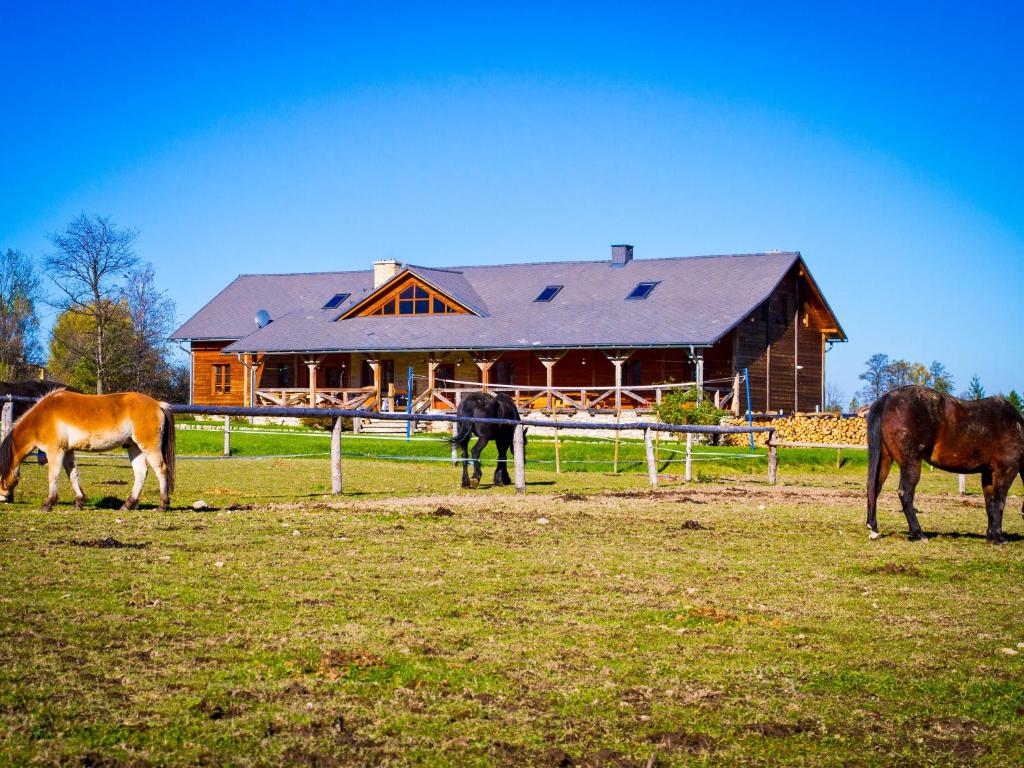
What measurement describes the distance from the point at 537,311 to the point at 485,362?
3656mm

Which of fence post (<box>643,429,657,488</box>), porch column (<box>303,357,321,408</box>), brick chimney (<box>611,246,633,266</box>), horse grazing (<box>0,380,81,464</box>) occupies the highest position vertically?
brick chimney (<box>611,246,633,266</box>)

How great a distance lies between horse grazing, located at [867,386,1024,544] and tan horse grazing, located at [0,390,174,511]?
8.07m

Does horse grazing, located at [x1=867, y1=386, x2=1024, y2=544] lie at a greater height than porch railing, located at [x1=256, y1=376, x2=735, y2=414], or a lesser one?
lesser

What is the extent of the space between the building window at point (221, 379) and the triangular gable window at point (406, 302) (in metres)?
7.96

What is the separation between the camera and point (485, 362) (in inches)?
1759

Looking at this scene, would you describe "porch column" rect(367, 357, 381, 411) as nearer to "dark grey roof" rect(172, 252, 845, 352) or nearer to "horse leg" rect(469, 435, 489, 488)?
"dark grey roof" rect(172, 252, 845, 352)

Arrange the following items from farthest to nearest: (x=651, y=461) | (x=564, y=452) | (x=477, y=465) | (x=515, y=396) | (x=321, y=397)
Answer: (x=321, y=397)
(x=515, y=396)
(x=564, y=452)
(x=651, y=461)
(x=477, y=465)

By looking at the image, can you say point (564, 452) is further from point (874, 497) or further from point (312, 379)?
point (312, 379)

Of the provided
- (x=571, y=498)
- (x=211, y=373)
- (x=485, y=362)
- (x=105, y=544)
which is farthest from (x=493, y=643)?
(x=211, y=373)

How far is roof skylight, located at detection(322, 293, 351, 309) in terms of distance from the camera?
52.6 m

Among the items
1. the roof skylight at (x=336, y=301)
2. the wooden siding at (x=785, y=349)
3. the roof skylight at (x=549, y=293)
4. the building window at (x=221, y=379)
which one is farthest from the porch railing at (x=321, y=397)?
the wooden siding at (x=785, y=349)

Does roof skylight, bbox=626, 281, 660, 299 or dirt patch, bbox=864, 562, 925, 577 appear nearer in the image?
dirt patch, bbox=864, 562, 925, 577

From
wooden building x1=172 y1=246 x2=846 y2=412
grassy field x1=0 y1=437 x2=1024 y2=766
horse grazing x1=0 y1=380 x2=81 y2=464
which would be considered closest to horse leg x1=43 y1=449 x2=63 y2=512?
grassy field x1=0 y1=437 x2=1024 y2=766

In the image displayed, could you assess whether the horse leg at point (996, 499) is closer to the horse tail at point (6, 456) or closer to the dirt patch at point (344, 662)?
the dirt patch at point (344, 662)
